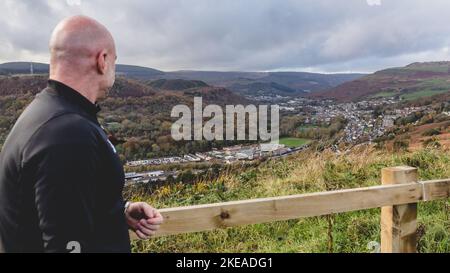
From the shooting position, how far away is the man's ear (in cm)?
148

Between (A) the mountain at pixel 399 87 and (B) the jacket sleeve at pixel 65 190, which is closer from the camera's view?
(B) the jacket sleeve at pixel 65 190

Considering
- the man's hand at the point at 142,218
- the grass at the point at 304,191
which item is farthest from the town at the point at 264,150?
the man's hand at the point at 142,218

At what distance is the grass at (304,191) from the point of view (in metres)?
4.02

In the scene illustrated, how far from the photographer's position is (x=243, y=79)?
8888 centimetres

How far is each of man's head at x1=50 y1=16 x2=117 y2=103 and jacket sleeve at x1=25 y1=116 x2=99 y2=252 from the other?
0.24 m

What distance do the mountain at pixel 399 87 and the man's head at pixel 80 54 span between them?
48.1 metres

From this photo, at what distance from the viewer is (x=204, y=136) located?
24.6m

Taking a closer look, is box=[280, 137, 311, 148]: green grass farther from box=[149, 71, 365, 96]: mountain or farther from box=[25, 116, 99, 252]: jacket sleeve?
box=[149, 71, 365, 96]: mountain

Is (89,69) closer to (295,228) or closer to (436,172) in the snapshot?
(295,228)

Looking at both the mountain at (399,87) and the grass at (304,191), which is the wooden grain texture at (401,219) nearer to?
the grass at (304,191)

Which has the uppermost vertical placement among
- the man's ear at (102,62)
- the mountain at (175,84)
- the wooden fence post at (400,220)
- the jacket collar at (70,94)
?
the mountain at (175,84)

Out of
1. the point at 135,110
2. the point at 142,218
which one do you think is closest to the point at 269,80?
the point at 135,110
